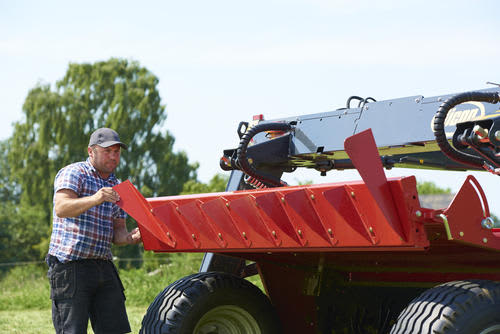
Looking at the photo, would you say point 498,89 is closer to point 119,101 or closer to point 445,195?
point 119,101

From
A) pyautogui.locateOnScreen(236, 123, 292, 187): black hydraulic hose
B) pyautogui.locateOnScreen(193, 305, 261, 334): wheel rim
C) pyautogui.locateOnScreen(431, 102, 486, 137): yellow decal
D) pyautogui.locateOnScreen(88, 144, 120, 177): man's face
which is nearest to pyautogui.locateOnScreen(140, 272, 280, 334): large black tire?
pyautogui.locateOnScreen(193, 305, 261, 334): wheel rim

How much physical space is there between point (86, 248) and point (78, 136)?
35.6 m

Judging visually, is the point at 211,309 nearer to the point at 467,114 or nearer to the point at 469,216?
the point at 469,216

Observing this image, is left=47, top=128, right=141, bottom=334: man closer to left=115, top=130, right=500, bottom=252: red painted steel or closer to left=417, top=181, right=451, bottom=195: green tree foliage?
left=115, top=130, right=500, bottom=252: red painted steel

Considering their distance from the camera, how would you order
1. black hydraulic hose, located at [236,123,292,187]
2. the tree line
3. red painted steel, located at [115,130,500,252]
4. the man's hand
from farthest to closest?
the tree line → black hydraulic hose, located at [236,123,292,187] → the man's hand → red painted steel, located at [115,130,500,252]

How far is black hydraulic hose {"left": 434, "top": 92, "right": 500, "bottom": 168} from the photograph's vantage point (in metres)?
3.59

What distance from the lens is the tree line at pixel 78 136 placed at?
3891 centimetres

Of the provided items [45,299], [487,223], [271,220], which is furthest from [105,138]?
[45,299]

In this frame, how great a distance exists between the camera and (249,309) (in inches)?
167

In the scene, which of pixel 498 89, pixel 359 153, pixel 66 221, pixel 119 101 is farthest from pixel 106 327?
pixel 119 101

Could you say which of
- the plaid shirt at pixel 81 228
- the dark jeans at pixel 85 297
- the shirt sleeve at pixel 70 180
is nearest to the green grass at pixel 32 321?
the dark jeans at pixel 85 297

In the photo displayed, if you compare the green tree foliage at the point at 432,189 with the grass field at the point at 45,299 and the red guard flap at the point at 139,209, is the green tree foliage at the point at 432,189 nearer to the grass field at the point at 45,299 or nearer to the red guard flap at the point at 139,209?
the grass field at the point at 45,299

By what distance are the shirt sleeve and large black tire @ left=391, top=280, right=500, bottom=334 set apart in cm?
220

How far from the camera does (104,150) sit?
15.1 feet
